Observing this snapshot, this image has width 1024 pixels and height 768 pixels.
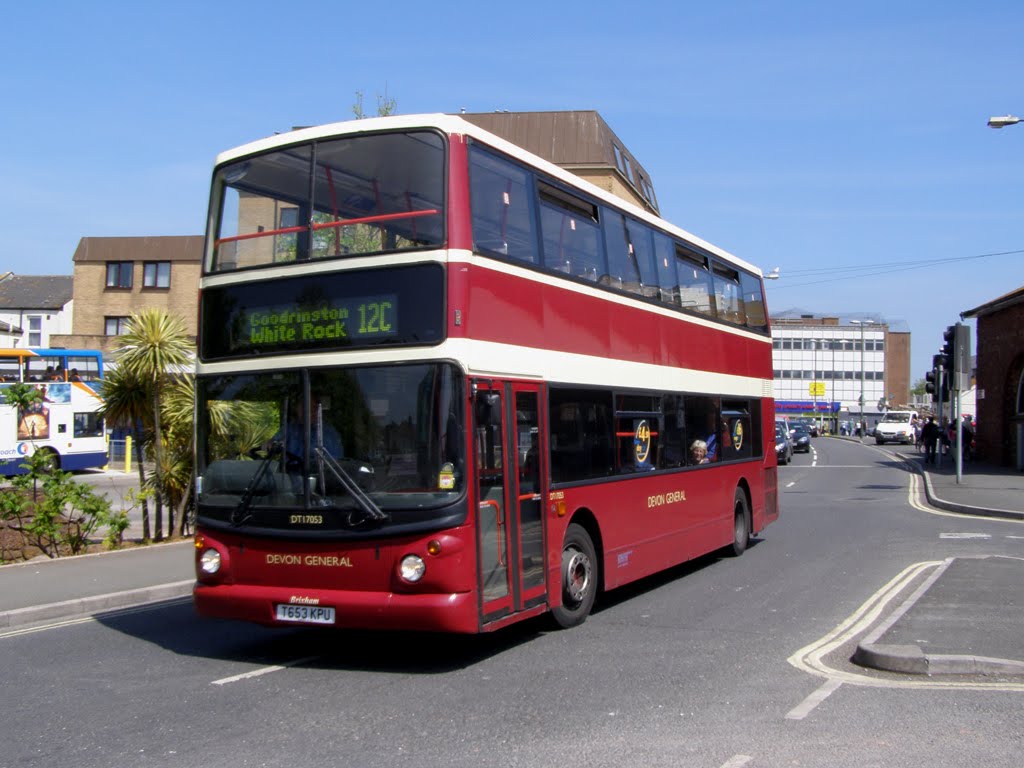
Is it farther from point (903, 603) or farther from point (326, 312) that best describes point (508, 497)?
point (903, 603)

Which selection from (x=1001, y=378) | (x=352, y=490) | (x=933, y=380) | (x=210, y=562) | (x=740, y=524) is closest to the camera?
(x=352, y=490)

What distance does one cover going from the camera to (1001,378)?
3706cm

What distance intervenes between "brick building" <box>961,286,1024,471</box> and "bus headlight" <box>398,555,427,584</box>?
1193 inches

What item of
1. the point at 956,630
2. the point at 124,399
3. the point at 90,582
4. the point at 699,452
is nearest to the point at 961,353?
the point at 699,452

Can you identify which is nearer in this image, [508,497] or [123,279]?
[508,497]

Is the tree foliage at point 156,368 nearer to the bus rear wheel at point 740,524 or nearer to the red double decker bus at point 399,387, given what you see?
the red double decker bus at point 399,387

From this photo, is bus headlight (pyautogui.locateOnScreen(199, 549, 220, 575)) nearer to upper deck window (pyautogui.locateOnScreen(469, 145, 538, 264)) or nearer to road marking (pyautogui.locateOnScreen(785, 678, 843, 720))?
upper deck window (pyautogui.locateOnScreen(469, 145, 538, 264))

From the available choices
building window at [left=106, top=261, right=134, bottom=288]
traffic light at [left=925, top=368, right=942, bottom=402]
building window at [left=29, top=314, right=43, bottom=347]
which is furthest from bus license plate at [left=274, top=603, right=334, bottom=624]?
building window at [left=29, top=314, right=43, bottom=347]

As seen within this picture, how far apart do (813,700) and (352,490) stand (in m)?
3.53

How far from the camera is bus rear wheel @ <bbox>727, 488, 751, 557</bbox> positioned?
1489 centimetres

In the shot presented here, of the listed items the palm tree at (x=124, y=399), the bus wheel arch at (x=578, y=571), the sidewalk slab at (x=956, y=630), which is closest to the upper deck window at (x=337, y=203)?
the bus wheel arch at (x=578, y=571)

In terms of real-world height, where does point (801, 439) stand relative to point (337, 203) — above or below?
below

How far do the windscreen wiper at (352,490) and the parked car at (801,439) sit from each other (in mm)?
51776

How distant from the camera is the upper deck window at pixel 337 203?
8.22m
